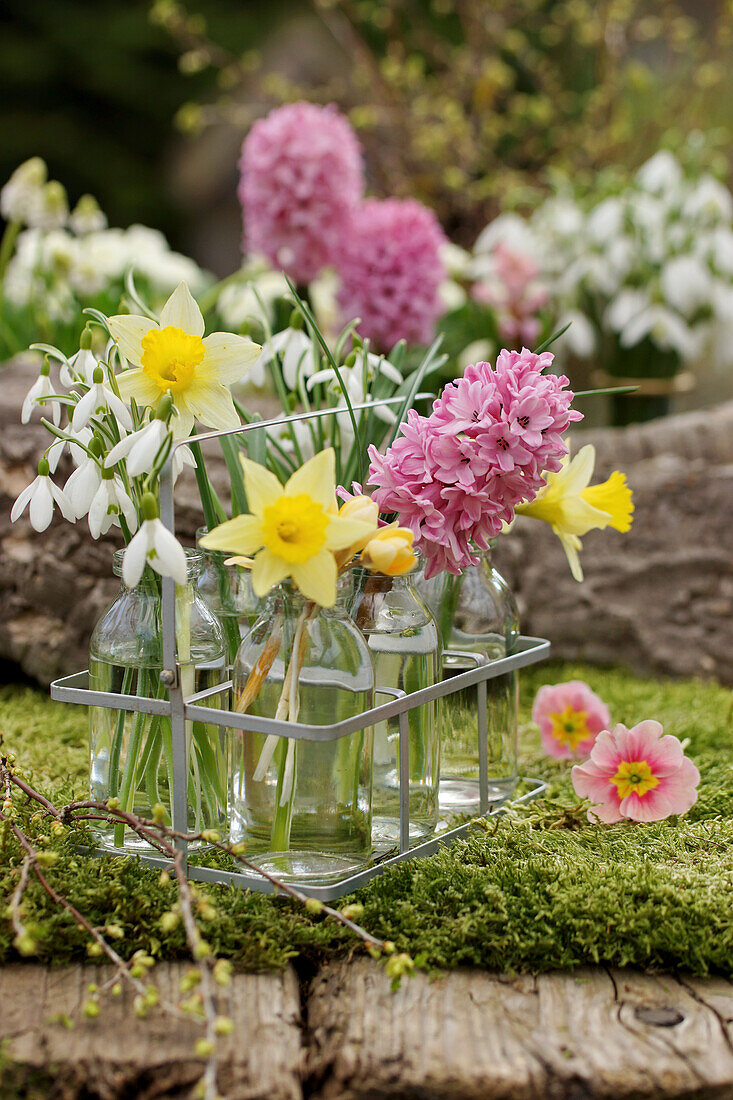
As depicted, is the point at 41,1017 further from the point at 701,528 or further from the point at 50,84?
the point at 50,84

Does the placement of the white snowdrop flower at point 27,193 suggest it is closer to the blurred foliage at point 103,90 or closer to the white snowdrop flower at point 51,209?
the white snowdrop flower at point 51,209

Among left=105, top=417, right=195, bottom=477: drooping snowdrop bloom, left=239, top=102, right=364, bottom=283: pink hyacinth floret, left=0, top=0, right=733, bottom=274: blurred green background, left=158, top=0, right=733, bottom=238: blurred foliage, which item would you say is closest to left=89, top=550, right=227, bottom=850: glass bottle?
left=105, top=417, right=195, bottom=477: drooping snowdrop bloom

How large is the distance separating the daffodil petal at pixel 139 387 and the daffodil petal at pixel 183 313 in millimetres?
38

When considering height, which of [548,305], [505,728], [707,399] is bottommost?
[505,728]

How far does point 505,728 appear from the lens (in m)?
0.98

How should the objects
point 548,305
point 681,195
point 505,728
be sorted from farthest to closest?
point 548,305, point 681,195, point 505,728

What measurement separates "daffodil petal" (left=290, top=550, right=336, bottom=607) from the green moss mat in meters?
0.25

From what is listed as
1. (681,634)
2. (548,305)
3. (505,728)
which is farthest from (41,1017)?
(548,305)

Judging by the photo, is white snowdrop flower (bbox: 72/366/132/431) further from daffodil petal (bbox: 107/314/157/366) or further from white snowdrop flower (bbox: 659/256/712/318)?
white snowdrop flower (bbox: 659/256/712/318)

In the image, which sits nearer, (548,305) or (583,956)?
(583,956)

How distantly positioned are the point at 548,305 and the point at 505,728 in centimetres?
143

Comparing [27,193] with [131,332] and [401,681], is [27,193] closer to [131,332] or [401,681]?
[131,332]

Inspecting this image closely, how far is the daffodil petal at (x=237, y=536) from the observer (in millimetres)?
663

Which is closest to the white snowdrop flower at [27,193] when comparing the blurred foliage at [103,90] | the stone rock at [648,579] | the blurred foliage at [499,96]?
the stone rock at [648,579]
